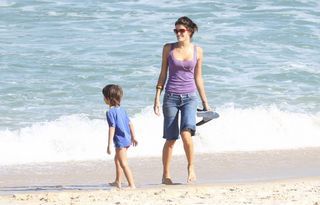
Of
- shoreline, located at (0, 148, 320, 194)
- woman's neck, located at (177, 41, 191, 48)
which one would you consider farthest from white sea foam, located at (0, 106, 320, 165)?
woman's neck, located at (177, 41, 191, 48)

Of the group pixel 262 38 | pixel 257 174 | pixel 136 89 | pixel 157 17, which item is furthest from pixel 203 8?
pixel 257 174

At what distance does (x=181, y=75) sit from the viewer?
26.7ft

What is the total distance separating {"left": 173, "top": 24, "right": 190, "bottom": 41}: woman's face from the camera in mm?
8047

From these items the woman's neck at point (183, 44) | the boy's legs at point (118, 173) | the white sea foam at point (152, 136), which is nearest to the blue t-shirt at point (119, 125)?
the boy's legs at point (118, 173)

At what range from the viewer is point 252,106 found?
12711 mm

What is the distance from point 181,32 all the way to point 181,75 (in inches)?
15.2

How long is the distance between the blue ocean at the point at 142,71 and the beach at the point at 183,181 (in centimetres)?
54

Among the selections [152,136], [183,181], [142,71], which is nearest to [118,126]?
[183,181]

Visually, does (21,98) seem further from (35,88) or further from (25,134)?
(25,134)

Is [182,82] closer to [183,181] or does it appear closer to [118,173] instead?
[118,173]

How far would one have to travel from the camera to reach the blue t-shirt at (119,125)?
316 inches

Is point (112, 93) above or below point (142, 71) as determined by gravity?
above

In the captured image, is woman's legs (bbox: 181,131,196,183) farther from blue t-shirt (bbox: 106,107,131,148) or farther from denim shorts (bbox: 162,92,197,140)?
blue t-shirt (bbox: 106,107,131,148)

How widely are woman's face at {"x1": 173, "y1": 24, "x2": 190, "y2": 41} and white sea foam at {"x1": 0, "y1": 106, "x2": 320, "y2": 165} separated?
99.7 inches
